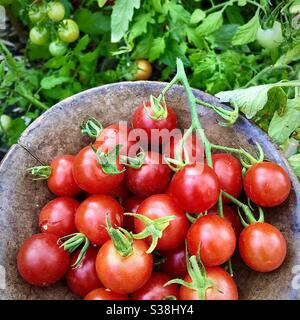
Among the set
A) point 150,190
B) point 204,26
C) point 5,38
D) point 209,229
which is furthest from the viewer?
point 5,38

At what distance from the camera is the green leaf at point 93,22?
1.71 metres

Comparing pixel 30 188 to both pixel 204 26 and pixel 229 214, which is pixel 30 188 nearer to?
pixel 229 214

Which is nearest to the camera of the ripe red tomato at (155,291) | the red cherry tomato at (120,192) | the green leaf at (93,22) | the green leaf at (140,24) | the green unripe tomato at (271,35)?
the ripe red tomato at (155,291)

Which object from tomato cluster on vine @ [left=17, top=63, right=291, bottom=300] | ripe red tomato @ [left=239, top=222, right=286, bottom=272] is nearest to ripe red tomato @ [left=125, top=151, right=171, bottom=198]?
tomato cluster on vine @ [left=17, top=63, right=291, bottom=300]

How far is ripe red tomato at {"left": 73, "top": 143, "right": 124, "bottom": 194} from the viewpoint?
107 centimetres

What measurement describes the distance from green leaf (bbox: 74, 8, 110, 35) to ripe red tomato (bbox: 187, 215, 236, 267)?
3.00ft

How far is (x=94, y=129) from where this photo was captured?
1164mm

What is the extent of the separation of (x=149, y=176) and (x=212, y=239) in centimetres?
20

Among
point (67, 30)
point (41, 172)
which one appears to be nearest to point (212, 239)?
point (41, 172)

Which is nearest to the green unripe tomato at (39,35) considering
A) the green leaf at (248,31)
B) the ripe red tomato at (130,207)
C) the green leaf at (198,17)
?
the green leaf at (198,17)

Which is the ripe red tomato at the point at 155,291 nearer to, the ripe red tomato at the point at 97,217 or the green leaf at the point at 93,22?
the ripe red tomato at the point at 97,217

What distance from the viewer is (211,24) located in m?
1.50

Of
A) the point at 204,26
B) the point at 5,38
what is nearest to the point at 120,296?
the point at 204,26

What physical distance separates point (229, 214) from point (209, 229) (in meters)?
0.14
